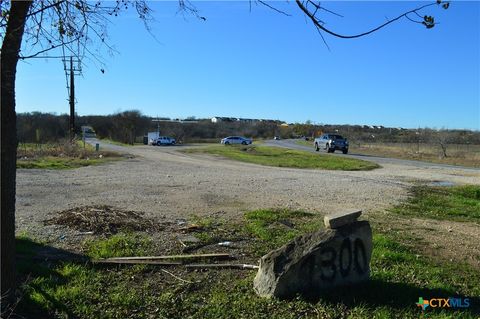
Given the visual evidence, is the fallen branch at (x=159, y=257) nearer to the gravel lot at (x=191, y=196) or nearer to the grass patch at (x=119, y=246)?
the grass patch at (x=119, y=246)

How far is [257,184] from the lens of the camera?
17.0 metres

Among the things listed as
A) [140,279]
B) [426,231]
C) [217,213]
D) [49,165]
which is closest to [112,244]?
[140,279]

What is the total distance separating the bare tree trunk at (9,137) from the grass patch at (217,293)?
407 millimetres

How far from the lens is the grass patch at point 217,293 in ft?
15.5

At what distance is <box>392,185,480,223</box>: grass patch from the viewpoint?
448 inches

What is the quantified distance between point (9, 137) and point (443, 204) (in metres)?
11.9

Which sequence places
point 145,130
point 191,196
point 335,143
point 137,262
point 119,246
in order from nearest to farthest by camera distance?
1. point 137,262
2. point 119,246
3. point 191,196
4. point 335,143
5. point 145,130

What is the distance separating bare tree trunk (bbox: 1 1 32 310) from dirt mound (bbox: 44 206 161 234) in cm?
340

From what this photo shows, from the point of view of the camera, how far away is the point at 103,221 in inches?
340

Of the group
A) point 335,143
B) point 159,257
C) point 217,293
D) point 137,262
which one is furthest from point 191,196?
point 335,143

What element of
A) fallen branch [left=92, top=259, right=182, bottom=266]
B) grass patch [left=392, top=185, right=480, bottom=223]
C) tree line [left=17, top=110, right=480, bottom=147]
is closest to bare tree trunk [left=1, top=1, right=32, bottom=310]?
fallen branch [left=92, top=259, right=182, bottom=266]

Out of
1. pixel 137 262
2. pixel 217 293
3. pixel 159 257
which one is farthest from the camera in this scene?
pixel 159 257

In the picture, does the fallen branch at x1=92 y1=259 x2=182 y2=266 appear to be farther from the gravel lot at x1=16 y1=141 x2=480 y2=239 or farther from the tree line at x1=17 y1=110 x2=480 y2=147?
the tree line at x1=17 y1=110 x2=480 y2=147

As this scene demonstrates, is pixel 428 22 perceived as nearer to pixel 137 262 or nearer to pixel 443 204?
pixel 137 262
